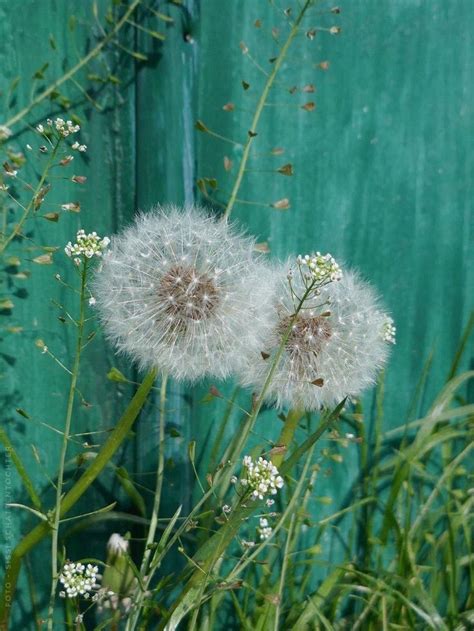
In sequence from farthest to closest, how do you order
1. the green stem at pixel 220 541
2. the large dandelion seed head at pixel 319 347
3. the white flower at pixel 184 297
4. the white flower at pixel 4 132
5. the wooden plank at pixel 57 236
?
the wooden plank at pixel 57 236 → the white flower at pixel 4 132 → the large dandelion seed head at pixel 319 347 → the white flower at pixel 184 297 → the green stem at pixel 220 541

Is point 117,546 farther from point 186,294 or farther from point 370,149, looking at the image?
point 370,149

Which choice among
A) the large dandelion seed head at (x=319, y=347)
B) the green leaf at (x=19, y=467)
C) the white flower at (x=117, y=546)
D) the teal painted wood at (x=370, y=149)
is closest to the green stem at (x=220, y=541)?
the large dandelion seed head at (x=319, y=347)

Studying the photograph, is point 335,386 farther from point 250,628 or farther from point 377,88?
point 377,88

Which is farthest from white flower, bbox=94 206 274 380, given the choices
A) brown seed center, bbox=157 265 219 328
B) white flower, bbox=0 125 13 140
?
white flower, bbox=0 125 13 140

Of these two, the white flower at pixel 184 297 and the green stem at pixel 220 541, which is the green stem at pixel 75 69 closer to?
the white flower at pixel 184 297

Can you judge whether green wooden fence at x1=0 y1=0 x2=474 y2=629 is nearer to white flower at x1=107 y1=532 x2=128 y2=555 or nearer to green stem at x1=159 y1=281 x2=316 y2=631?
white flower at x1=107 y1=532 x2=128 y2=555

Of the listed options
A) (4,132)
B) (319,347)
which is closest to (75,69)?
(4,132)
